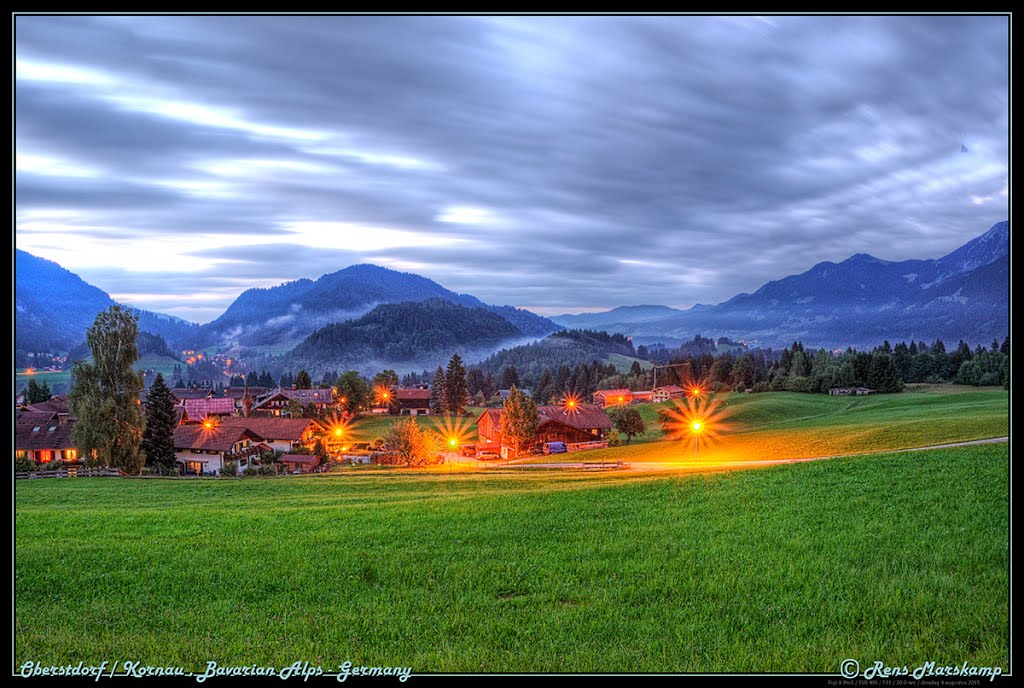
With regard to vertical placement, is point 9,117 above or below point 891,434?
above

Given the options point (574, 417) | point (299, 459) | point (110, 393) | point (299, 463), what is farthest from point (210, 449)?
point (574, 417)

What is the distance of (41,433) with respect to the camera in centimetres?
4872

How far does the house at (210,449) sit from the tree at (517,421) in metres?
25.0

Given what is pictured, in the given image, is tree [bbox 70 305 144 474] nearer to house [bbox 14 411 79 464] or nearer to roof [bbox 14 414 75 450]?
house [bbox 14 411 79 464]

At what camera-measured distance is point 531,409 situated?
66.7m

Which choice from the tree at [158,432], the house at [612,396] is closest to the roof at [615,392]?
the house at [612,396]

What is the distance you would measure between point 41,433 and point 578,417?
54.4m

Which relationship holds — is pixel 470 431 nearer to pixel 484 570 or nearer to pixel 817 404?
pixel 817 404

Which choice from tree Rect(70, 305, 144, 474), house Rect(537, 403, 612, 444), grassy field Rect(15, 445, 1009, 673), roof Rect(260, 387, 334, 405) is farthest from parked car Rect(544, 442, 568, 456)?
grassy field Rect(15, 445, 1009, 673)

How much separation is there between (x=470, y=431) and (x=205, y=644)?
284ft

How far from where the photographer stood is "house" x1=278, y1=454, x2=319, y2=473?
51966 millimetres

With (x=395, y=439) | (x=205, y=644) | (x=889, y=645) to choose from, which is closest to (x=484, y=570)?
(x=205, y=644)

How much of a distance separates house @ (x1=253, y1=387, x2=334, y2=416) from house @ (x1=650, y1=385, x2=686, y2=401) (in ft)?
194

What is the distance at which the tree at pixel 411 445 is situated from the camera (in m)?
52.7
